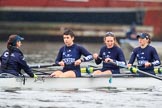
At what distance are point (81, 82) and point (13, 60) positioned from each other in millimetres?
1977

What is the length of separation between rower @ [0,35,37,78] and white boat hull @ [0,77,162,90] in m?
0.26

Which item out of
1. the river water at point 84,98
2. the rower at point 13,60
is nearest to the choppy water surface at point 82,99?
the river water at point 84,98

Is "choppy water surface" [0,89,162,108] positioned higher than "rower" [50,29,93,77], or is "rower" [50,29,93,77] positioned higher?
"rower" [50,29,93,77]

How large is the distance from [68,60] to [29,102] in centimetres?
299

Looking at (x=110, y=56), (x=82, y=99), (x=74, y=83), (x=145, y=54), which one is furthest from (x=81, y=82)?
(x=145, y=54)

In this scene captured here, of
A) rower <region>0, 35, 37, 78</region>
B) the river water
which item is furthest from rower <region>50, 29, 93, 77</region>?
rower <region>0, 35, 37, 78</region>

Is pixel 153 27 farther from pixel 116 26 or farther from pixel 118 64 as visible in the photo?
pixel 118 64

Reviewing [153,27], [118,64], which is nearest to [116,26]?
[153,27]

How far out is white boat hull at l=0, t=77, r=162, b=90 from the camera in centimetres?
1612

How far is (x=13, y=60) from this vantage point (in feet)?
53.3

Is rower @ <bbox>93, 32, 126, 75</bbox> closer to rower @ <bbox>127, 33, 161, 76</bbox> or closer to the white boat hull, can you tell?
rower @ <bbox>127, 33, 161, 76</bbox>

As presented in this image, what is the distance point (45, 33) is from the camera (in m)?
49.3

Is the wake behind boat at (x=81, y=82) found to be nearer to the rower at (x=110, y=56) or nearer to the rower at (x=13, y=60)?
the rower at (x=13, y=60)

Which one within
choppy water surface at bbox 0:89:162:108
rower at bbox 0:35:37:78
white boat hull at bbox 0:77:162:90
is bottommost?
choppy water surface at bbox 0:89:162:108
